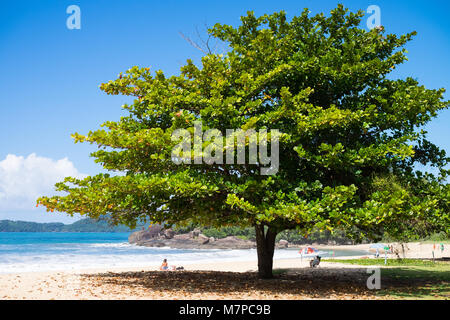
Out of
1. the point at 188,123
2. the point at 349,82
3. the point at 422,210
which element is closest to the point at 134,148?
the point at 188,123

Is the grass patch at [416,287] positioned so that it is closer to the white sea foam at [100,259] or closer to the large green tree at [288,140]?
the large green tree at [288,140]

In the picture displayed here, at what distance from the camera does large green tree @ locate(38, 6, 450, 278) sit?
35.4 ft

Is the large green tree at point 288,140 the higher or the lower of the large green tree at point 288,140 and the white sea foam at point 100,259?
the higher

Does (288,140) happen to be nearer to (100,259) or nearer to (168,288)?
(168,288)

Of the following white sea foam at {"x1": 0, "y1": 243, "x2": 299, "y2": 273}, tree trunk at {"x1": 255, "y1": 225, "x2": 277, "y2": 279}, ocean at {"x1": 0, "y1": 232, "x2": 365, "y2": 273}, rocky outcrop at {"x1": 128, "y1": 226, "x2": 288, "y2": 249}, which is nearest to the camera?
tree trunk at {"x1": 255, "y1": 225, "x2": 277, "y2": 279}

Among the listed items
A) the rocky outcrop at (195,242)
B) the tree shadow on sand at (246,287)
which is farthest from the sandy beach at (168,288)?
the rocky outcrop at (195,242)

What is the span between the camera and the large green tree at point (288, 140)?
35.4 ft

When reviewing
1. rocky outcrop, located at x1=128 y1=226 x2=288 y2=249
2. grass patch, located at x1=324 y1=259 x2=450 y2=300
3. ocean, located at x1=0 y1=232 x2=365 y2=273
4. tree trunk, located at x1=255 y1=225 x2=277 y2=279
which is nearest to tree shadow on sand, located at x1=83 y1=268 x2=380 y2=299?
tree trunk, located at x1=255 y1=225 x2=277 y2=279

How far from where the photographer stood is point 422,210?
10.7m

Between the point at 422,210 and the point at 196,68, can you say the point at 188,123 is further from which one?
the point at 422,210

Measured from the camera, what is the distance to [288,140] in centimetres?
1177

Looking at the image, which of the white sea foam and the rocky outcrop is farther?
the rocky outcrop

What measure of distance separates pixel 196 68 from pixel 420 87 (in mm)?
7733

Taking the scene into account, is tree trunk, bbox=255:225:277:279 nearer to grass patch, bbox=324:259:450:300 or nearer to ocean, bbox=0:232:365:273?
grass patch, bbox=324:259:450:300
